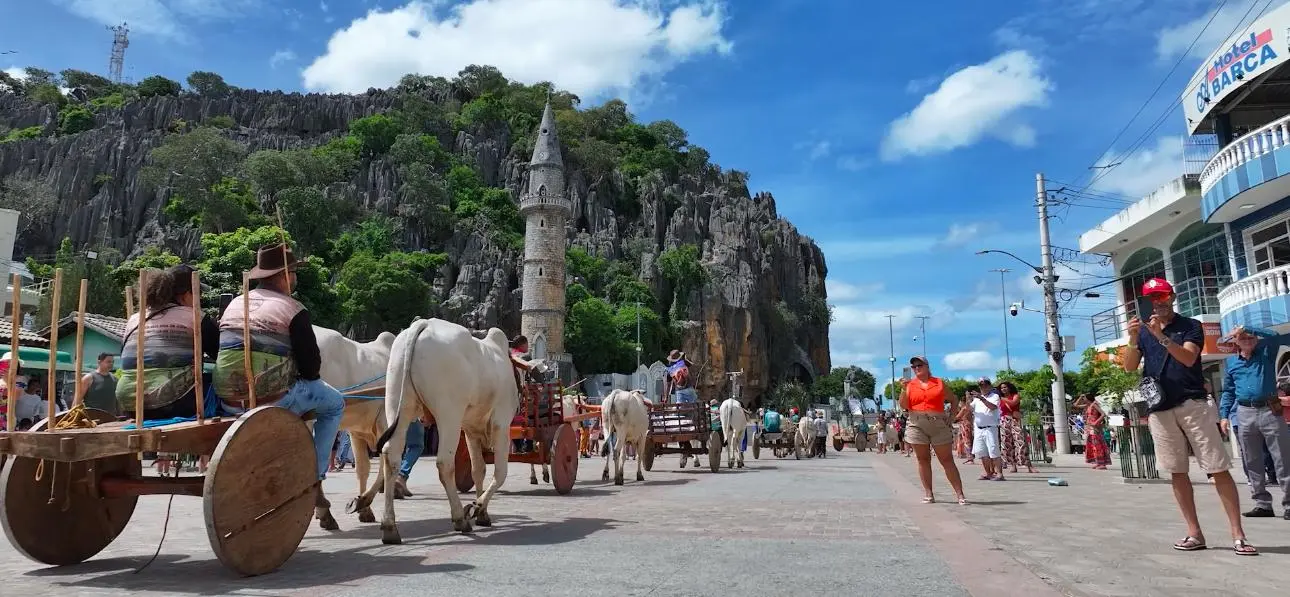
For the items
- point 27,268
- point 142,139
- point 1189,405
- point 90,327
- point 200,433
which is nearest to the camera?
point 200,433

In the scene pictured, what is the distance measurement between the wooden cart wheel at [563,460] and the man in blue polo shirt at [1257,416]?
7.60 m

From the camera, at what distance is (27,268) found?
2255 inches

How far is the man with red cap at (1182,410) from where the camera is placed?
208 inches

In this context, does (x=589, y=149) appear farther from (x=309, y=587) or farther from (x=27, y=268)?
(x=309, y=587)

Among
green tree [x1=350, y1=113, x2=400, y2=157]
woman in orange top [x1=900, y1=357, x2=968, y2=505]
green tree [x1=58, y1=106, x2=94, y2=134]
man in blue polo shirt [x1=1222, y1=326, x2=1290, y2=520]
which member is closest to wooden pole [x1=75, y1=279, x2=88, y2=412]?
woman in orange top [x1=900, y1=357, x2=968, y2=505]

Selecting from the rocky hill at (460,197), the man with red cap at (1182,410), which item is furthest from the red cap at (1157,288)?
the rocky hill at (460,197)

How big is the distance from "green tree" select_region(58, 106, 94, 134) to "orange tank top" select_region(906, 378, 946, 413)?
373 feet

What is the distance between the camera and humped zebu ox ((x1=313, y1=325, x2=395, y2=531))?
7125 mm

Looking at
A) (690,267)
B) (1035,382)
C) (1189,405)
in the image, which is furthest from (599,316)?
(1189,405)

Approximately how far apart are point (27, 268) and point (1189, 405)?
235 feet

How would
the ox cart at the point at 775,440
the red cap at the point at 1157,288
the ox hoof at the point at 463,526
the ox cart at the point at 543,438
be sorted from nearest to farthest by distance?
the red cap at the point at 1157,288 → the ox hoof at the point at 463,526 → the ox cart at the point at 543,438 → the ox cart at the point at 775,440

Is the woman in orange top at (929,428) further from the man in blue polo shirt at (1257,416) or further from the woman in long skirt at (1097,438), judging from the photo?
the woman in long skirt at (1097,438)

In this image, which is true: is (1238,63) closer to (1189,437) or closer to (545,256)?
(1189,437)

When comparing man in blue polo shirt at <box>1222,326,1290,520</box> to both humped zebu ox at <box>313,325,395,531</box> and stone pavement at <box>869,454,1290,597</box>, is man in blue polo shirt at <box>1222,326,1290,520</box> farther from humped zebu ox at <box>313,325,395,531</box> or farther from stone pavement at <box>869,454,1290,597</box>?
humped zebu ox at <box>313,325,395,531</box>
